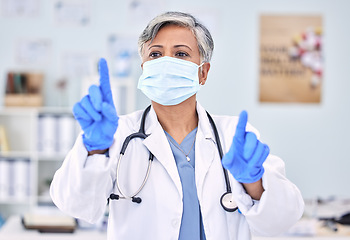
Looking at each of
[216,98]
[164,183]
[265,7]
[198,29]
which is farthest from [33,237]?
[265,7]

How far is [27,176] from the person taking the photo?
362 cm

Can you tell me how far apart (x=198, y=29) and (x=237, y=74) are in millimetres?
2525

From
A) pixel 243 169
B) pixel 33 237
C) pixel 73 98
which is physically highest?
pixel 73 98

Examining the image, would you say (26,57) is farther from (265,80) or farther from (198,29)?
(198,29)

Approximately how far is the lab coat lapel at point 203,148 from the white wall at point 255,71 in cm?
242

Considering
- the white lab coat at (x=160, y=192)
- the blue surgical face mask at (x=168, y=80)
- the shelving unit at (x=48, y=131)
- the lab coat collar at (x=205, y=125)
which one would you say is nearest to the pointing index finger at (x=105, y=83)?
the white lab coat at (x=160, y=192)

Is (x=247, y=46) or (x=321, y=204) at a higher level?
(x=247, y=46)

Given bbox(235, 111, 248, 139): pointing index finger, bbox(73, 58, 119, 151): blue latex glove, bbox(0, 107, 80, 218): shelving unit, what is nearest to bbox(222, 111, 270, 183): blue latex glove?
bbox(235, 111, 248, 139): pointing index finger

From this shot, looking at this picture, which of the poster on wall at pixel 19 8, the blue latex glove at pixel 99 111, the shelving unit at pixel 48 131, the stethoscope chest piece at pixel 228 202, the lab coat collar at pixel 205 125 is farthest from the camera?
the poster on wall at pixel 19 8

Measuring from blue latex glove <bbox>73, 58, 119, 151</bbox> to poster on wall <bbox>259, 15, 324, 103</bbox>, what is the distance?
9.57ft

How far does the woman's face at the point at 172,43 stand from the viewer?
1355mm

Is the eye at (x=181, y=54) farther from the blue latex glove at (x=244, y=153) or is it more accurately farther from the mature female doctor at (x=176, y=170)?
the blue latex glove at (x=244, y=153)

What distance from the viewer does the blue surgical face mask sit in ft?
4.47

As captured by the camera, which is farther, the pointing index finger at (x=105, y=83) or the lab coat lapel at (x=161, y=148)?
the lab coat lapel at (x=161, y=148)
